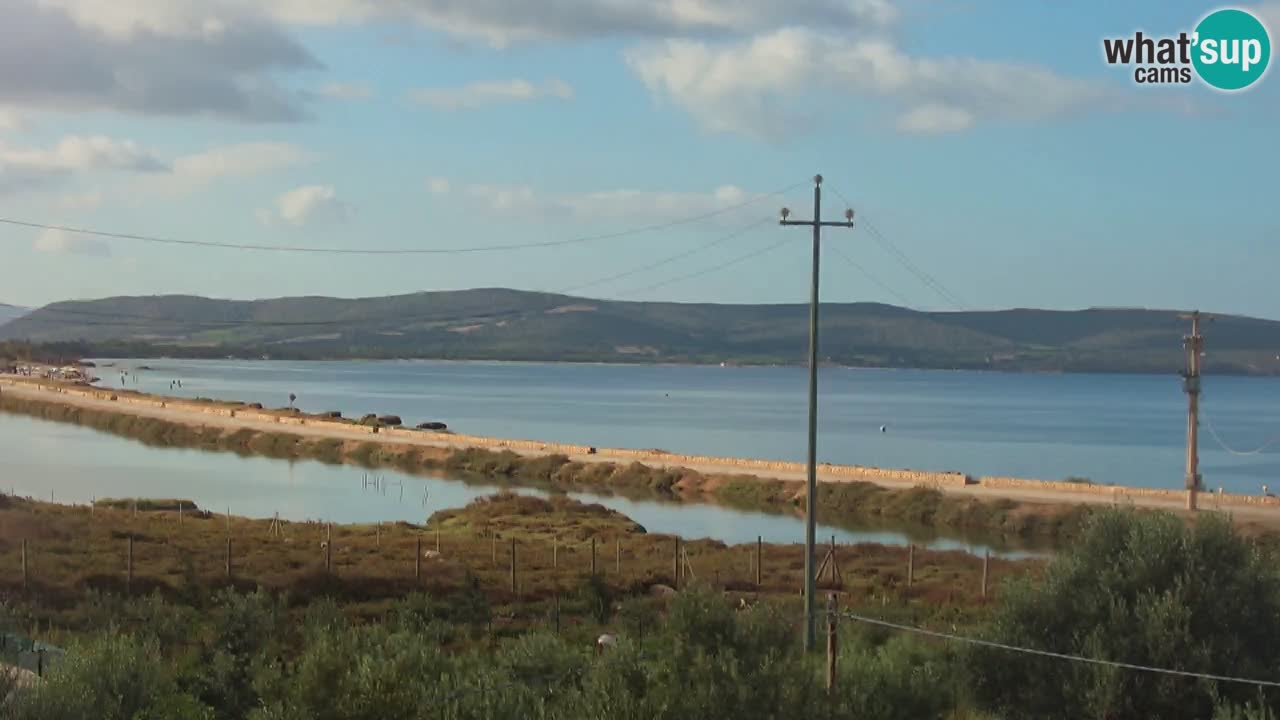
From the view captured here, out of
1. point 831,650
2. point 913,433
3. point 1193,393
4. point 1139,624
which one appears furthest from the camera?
point 913,433

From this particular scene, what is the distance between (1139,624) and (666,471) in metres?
65.2

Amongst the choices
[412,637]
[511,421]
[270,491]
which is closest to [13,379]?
[511,421]

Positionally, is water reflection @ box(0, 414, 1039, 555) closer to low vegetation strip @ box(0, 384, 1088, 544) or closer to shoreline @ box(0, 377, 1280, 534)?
low vegetation strip @ box(0, 384, 1088, 544)

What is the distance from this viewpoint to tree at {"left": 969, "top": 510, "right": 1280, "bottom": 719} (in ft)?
52.9

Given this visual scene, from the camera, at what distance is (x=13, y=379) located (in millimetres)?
196625

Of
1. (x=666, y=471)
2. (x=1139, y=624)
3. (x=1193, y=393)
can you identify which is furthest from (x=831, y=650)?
(x=666, y=471)

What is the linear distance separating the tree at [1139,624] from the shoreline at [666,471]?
104ft

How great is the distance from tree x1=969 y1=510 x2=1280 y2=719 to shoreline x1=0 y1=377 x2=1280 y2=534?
3177cm

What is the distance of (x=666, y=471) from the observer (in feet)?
268

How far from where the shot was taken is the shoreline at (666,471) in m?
63.4

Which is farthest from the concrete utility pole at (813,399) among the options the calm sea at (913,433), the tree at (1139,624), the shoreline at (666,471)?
the calm sea at (913,433)

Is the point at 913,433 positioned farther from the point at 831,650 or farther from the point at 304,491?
the point at 831,650

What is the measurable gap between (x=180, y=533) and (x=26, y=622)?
65.6 feet

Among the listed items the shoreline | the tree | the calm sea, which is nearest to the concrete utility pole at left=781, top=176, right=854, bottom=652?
the tree
